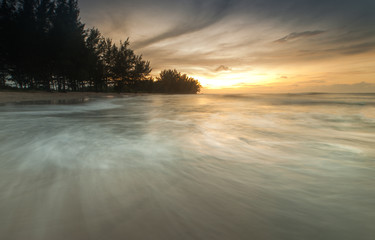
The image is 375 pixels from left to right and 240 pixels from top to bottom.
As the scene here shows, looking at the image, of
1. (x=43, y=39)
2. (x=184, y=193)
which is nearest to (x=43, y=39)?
(x=43, y=39)

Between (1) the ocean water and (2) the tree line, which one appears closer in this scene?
(1) the ocean water

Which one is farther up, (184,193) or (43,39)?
(43,39)

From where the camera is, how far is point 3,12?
21.2 meters

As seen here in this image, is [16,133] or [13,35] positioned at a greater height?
[13,35]

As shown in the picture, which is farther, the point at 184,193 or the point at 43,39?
the point at 43,39

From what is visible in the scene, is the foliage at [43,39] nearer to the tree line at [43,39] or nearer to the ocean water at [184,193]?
the tree line at [43,39]

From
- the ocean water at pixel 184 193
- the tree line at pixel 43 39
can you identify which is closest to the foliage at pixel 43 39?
the tree line at pixel 43 39

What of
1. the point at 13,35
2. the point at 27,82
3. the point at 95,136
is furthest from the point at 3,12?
the point at 95,136

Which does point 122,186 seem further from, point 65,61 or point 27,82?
point 27,82

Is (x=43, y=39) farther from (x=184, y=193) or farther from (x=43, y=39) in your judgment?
(x=184, y=193)

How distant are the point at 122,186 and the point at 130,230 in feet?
1.96

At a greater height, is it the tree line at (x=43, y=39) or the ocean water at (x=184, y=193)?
the tree line at (x=43, y=39)

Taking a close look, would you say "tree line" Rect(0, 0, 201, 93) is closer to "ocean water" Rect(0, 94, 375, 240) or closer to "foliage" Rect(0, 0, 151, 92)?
"foliage" Rect(0, 0, 151, 92)

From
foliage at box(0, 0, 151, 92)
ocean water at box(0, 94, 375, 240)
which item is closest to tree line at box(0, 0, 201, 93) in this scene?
foliage at box(0, 0, 151, 92)
